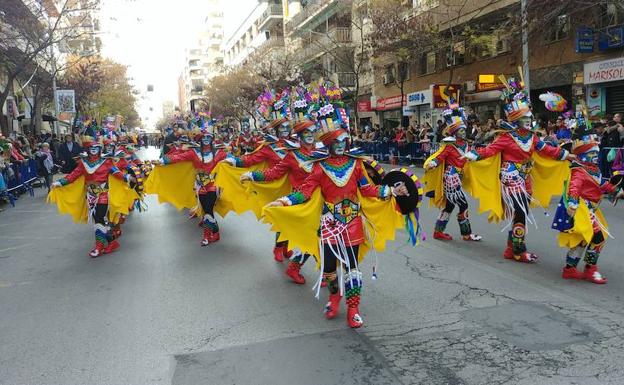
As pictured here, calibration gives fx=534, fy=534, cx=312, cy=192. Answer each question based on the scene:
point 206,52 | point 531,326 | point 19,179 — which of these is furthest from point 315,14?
point 206,52

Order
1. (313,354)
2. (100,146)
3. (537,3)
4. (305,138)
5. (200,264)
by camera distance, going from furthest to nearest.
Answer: (537,3), (100,146), (200,264), (305,138), (313,354)

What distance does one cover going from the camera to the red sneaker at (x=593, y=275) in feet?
18.4

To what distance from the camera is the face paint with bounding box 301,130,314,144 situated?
596 centimetres

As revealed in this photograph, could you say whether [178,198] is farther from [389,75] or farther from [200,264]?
[389,75]

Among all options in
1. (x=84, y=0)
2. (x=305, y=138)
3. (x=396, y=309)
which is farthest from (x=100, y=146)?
(x=84, y=0)

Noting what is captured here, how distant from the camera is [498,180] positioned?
6953 mm

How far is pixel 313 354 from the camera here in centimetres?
418

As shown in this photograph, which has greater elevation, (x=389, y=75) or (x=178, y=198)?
(x=389, y=75)

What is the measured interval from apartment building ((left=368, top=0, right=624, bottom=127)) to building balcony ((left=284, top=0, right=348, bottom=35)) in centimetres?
803

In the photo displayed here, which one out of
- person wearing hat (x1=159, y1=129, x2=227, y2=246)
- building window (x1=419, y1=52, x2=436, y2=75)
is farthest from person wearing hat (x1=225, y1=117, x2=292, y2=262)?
building window (x1=419, y1=52, x2=436, y2=75)

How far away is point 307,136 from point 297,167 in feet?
1.64

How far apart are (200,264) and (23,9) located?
14.6 meters

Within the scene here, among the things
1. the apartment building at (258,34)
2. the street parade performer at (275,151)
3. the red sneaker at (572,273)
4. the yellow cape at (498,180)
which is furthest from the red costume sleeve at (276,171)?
the apartment building at (258,34)

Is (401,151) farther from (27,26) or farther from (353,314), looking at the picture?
(353,314)
